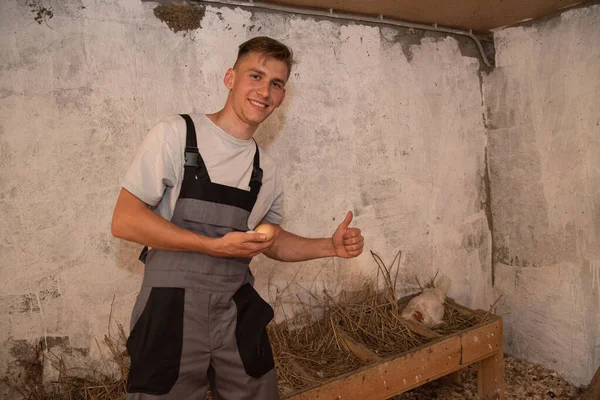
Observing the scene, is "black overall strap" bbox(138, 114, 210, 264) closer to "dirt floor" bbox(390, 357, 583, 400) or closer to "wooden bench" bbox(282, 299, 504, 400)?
"wooden bench" bbox(282, 299, 504, 400)

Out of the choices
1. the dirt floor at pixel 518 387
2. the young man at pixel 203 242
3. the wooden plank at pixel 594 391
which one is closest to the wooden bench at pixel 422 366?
the dirt floor at pixel 518 387

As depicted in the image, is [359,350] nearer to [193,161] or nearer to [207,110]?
[193,161]

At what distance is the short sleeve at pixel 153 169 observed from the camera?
4.45 feet

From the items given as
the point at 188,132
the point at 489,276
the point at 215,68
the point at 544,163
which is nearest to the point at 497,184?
the point at 544,163

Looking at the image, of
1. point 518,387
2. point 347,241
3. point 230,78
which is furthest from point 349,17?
point 518,387

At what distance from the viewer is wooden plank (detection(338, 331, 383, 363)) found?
2.24 meters

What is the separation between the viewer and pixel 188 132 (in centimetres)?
146

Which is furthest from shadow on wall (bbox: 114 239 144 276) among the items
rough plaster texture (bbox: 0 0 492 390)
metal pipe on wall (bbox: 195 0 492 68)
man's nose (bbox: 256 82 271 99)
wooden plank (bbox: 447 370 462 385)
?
wooden plank (bbox: 447 370 462 385)

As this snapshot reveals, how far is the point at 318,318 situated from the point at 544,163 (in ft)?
6.67

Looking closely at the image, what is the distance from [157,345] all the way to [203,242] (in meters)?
0.41

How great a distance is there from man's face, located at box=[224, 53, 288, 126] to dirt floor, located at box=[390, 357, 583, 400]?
7.39 ft

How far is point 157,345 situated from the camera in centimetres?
136

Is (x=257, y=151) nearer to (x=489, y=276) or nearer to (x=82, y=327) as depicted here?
(x=82, y=327)

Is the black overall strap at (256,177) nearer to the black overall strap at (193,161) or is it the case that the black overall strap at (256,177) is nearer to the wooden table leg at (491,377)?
the black overall strap at (193,161)
